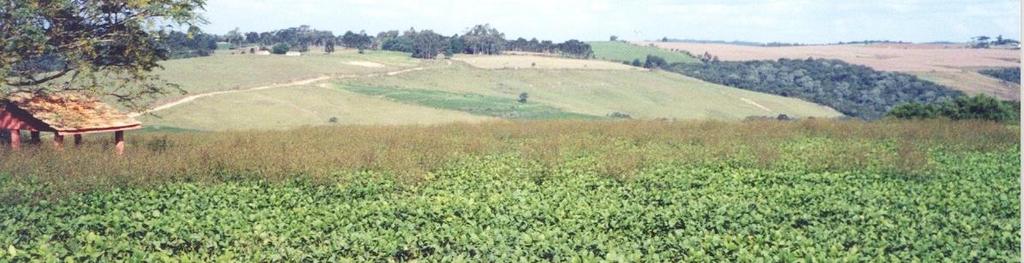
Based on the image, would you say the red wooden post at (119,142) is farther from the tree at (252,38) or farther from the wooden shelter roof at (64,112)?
the tree at (252,38)

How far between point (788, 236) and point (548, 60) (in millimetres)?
75276

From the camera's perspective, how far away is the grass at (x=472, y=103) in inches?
2002

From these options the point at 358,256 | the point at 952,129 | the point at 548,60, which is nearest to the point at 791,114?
the point at 952,129

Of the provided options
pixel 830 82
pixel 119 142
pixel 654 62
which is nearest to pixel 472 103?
pixel 830 82

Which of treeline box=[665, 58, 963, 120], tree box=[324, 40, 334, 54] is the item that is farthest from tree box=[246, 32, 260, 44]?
treeline box=[665, 58, 963, 120]

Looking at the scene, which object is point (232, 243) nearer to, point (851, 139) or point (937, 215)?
point (937, 215)

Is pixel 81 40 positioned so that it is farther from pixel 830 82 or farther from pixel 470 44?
pixel 470 44

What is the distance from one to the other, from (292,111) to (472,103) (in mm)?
13640

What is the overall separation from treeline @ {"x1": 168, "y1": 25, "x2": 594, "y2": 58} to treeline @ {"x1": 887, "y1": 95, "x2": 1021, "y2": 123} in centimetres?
5439

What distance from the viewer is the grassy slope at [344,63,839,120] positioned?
5694 cm

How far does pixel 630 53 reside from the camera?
10362cm

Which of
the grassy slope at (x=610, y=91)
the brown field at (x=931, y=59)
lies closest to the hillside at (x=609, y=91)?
the grassy slope at (x=610, y=91)

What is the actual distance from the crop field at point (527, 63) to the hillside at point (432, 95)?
22 centimetres

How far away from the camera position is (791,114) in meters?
54.6
